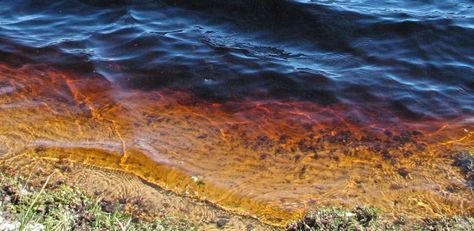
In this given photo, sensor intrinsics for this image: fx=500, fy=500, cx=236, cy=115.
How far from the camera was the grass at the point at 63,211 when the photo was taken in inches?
123

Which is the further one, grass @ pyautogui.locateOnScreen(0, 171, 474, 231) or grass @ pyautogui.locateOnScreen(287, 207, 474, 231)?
grass @ pyautogui.locateOnScreen(287, 207, 474, 231)

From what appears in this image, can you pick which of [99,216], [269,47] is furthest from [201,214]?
[269,47]

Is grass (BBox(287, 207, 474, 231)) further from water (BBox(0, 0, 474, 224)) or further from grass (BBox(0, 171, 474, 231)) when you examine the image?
water (BBox(0, 0, 474, 224))

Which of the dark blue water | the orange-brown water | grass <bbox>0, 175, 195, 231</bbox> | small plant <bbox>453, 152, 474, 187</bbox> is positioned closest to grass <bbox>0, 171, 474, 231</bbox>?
grass <bbox>0, 175, 195, 231</bbox>

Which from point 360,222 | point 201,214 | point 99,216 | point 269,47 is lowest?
point 201,214

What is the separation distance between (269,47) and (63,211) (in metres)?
5.05

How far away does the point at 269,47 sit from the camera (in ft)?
25.7

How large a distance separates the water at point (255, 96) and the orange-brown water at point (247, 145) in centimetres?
2

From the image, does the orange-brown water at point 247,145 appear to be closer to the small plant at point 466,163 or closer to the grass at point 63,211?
the small plant at point 466,163

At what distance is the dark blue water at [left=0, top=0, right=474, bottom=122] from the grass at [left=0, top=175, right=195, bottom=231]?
8.81 ft

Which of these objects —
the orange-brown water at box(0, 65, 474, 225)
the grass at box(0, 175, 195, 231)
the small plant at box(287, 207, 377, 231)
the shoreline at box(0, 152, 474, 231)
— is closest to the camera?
the grass at box(0, 175, 195, 231)

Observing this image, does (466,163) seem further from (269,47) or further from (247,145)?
(269,47)

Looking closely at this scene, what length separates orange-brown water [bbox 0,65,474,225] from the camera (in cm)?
452

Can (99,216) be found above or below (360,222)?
above
